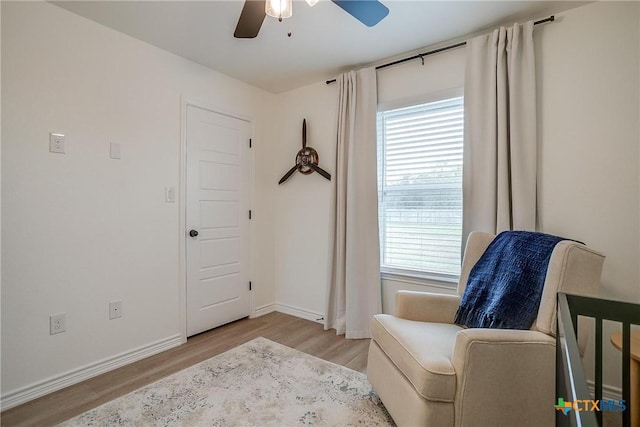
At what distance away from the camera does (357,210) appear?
9.22 feet

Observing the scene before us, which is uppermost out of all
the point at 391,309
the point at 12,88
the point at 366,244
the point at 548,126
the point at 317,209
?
the point at 12,88

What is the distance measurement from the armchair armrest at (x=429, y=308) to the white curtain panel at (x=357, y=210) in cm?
80

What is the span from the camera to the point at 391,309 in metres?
2.77

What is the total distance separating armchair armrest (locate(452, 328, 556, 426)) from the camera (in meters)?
1.33

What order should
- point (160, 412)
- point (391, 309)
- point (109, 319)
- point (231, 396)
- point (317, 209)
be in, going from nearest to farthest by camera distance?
point (160, 412), point (231, 396), point (109, 319), point (391, 309), point (317, 209)

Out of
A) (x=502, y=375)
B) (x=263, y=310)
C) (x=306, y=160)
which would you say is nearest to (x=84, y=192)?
(x=306, y=160)

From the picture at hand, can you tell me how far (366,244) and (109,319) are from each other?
2.10 meters

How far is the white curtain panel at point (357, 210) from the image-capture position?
2.76m

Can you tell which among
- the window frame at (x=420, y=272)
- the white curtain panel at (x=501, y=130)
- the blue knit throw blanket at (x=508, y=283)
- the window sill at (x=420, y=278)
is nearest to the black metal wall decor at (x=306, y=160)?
the window frame at (x=420, y=272)

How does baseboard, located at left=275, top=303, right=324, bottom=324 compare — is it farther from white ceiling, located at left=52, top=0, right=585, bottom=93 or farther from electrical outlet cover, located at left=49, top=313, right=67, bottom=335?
white ceiling, located at left=52, top=0, right=585, bottom=93

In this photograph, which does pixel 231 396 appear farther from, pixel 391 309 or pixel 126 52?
pixel 126 52

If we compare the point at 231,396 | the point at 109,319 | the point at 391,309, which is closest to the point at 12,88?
the point at 109,319

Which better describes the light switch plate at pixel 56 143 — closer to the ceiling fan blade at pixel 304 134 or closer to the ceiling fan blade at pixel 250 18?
the ceiling fan blade at pixel 250 18

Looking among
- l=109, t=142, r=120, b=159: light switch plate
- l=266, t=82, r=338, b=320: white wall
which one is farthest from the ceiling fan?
l=266, t=82, r=338, b=320: white wall
